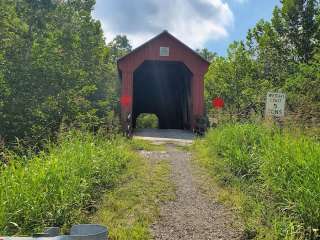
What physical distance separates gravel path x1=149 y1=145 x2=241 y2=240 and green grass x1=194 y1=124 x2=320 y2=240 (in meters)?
0.23

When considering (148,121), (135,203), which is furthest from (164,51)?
(148,121)

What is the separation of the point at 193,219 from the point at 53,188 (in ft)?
5.56

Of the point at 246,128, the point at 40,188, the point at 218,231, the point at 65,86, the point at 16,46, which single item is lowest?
the point at 218,231

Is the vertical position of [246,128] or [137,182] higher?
[246,128]


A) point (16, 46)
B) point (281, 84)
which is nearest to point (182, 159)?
point (16, 46)

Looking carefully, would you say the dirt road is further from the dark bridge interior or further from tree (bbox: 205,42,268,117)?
tree (bbox: 205,42,268,117)

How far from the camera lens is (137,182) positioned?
6.25m

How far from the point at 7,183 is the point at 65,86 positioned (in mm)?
7698

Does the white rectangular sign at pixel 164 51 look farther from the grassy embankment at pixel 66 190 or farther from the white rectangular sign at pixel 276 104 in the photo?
the grassy embankment at pixel 66 190

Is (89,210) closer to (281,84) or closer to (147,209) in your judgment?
(147,209)

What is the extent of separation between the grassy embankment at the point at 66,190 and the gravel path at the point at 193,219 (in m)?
0.23

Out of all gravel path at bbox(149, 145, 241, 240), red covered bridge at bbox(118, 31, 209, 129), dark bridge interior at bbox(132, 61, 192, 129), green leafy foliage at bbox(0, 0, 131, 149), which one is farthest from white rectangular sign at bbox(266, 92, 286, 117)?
dark bridge interior at bbox(132, 61, 192, 129)

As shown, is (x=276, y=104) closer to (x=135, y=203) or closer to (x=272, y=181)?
(x=272, y=181)

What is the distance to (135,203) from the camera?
5.18 meters
